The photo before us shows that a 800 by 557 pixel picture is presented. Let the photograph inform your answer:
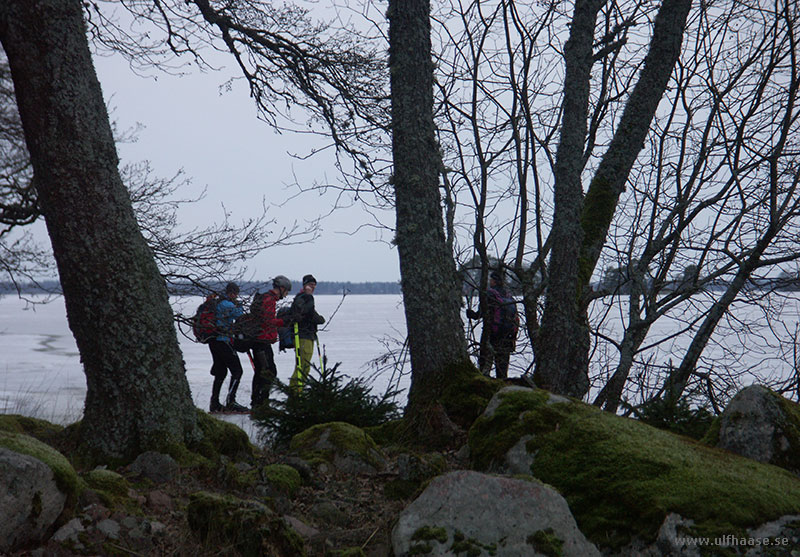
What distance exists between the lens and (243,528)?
318 cm

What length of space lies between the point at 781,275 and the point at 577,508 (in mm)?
4955

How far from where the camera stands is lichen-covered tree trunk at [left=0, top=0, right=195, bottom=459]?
4.79 m

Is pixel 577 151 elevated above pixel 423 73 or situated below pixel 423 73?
below

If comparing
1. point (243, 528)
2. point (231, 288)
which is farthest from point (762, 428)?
point (231, 288)

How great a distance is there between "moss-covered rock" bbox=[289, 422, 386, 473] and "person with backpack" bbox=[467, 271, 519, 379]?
2.75m

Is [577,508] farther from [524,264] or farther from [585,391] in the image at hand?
[524,264]

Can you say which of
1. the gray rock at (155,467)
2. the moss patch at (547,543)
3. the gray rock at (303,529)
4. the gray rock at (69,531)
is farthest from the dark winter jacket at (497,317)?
the gray rock at (69,531)

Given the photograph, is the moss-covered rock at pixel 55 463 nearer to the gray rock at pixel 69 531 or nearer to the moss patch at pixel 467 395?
the gray rock at pixel 69 531

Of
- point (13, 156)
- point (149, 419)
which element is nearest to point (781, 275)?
point (149, 419)

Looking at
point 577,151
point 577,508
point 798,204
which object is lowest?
point 577,508

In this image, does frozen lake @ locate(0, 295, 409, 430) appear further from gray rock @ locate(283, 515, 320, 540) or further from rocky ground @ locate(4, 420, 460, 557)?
gray rock @ locate(283, 515, 320, 540)

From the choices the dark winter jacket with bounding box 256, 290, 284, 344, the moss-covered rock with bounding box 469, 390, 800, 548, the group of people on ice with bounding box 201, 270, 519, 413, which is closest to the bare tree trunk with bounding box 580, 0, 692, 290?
the group of people on ice with bounding box 201, 270, 519, 413

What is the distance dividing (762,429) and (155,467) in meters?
4.04

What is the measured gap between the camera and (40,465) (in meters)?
3.27
